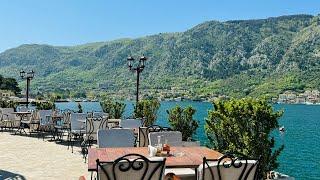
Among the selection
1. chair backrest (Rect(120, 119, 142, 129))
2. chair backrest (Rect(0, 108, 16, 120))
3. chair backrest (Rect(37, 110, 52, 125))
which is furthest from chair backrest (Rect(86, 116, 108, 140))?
chair backrest (Rect(0, 108, 16, 120))

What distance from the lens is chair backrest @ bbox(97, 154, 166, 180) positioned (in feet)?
14.2

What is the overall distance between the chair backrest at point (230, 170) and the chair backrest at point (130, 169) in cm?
44

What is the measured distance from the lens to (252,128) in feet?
25.7

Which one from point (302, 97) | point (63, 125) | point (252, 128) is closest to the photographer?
point (252, 128)

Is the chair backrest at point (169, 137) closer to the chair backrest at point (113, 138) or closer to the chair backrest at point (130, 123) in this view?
the chair backrest at point (113, 138)

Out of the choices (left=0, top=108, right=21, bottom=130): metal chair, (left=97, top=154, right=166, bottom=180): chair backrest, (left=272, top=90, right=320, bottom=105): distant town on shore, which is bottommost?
(left=272, top=90, right=320, bottom=105): distant town on shore

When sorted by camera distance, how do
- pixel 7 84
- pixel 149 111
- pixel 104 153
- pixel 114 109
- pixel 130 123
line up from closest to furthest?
pixel 104 153 < pixel 130 123 < pixel 149 111 < pixel 114 109 < pixel 7 84

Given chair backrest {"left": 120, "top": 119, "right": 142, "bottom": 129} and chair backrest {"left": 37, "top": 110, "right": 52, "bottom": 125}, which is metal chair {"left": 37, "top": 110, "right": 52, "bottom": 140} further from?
chair backrest {"left": 120, "top": 119, "right": 142, "bottom": 129}

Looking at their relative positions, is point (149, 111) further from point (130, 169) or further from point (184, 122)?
point (130, 169)

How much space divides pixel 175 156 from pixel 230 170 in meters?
1.29

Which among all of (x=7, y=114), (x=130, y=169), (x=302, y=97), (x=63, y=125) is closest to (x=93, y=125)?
(x=63, y=125)

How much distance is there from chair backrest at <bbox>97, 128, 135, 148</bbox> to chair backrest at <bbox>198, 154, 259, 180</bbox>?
3469 millimetres

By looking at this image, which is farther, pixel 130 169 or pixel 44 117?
pixel 44 117

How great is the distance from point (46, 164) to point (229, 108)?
429 cm
